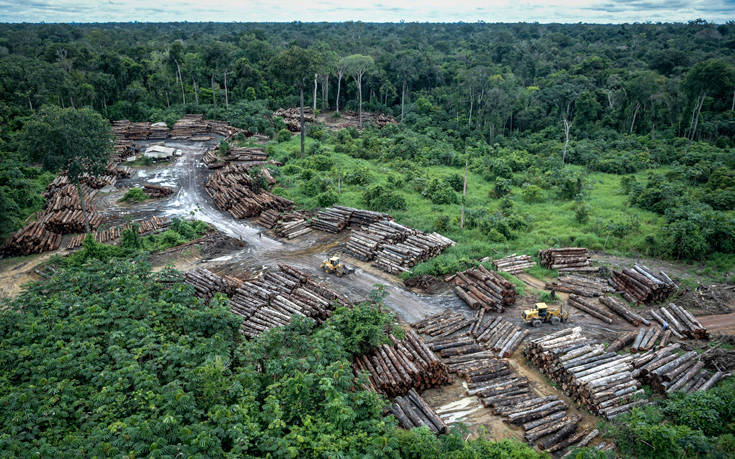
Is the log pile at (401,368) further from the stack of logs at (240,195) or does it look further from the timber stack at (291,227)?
the stack of logs at (240,195)

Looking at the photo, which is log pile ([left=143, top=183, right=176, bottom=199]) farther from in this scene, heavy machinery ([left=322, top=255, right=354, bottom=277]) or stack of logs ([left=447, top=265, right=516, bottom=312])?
stack of logs ([left=447, top=265, right=516, bottom=312])

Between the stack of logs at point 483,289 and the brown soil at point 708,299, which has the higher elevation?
the brown soil at point 708,299

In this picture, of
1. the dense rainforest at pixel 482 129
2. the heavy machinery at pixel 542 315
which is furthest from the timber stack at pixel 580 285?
the dense rainforest at pixel 482 129

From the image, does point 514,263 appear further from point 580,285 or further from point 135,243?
point 135,243

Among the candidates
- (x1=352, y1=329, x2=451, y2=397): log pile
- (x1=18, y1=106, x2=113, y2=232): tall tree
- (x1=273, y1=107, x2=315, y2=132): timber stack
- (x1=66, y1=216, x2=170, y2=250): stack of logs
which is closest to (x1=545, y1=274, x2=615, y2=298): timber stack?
(x1=352, y1=329, x2=451, y2=397): log pile

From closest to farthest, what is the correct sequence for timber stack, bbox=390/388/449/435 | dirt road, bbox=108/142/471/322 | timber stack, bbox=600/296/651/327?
timber stack, bbox=390/388/449/435 → timber stack, bbox=600/296/651/327 → dirt road, bbox=108/142/471/322

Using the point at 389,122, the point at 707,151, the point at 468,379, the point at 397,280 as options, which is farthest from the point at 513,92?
→ the point at 468,379
